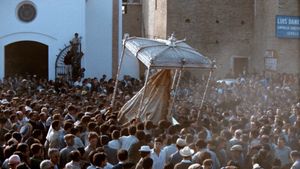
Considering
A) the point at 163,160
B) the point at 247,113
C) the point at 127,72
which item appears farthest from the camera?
the point at 127,72

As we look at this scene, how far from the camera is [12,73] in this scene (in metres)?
31.5

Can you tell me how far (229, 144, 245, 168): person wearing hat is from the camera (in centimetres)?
1077

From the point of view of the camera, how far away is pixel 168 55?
51.6 ft

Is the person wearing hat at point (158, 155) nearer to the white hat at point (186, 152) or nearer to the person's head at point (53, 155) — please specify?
the white hat at point (186, 152)

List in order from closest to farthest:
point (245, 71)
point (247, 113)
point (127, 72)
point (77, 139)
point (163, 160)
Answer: point (163, 160), point (77, 139), point (247, 113), point (127, 72), point (245, 71)

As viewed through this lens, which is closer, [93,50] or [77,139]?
[77,139]

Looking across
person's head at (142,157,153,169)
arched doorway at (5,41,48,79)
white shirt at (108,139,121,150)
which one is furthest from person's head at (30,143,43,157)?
arched doorway at (5,41,48,79)

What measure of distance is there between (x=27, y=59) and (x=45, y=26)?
308 cm

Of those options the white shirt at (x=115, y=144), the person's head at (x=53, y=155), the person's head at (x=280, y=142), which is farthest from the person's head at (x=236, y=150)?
the person's head at (x=53, y=155)

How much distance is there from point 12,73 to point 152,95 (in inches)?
640

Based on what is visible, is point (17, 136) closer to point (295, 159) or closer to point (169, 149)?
point (169, 149)

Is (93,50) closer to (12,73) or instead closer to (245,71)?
(12,73)

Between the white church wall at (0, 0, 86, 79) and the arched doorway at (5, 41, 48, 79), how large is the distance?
0.98 m

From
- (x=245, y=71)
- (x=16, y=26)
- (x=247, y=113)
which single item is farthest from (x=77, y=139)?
(x=245, y=71)
